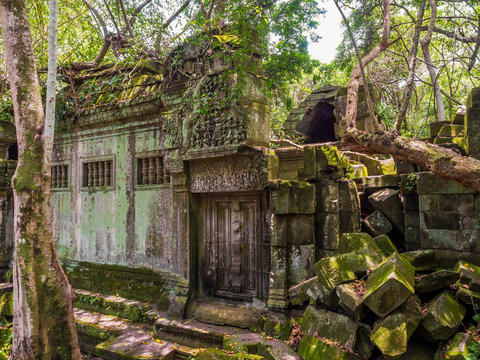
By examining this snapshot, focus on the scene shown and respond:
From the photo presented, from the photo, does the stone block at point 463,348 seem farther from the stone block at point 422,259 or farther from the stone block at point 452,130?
the stone block at point 452,130

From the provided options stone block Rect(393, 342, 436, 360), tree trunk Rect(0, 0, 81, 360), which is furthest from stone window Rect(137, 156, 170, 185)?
stone block Rect(393, 342, 436, 360)

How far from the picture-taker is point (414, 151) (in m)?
4.61

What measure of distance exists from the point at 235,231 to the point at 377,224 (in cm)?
229

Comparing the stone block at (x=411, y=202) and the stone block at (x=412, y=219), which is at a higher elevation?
the stone block at (x=411, y=202)

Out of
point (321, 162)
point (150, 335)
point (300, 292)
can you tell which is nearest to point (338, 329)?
point (300, 292)

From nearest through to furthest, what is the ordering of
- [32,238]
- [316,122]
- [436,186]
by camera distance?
[32,238] < [436,186] < [316,122]

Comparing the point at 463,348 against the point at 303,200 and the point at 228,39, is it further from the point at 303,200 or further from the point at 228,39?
the point at 228,39

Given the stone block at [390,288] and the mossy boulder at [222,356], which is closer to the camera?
the stone block at [390,288]

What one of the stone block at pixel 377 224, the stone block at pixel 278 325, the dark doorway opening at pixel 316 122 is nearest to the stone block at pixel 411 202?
the stone block at pixel 377 224

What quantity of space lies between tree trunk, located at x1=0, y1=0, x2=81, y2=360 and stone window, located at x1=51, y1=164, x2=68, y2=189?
14.4ft

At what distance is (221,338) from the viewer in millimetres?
5031

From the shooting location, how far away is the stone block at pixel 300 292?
462cm

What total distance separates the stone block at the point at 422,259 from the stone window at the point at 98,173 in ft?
19.6

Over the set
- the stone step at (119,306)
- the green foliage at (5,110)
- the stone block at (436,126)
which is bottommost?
the stone step at (119,306)
